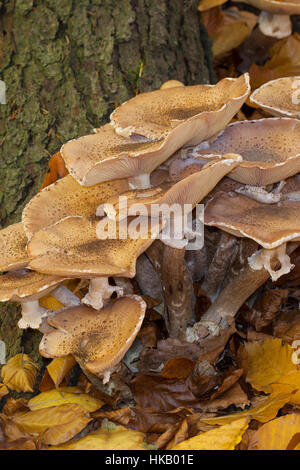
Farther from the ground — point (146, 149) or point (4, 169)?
point (146, 149)

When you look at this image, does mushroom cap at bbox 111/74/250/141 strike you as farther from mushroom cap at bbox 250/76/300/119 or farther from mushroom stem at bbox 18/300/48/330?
mushroom stem at bbox 18/300/48/330

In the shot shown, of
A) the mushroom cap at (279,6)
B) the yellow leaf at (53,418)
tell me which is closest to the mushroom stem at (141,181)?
the yellow leaf at (53,418)

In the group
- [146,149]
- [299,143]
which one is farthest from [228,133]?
[146,149]

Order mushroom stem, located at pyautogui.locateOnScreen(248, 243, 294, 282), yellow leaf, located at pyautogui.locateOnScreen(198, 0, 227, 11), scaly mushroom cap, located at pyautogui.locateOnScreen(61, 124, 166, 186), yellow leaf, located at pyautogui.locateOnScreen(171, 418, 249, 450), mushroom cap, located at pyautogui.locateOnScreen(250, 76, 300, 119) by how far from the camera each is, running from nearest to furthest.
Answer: yellow leaf, located at pyautogui.locateOnScreen(171, 418, 249, 450) → scaly mushroom cap, located at pyautogui.locateOnScreen(61, 124, 166, 186) → mushroom stem, located at pyautogui.locateOnScreen(248, 243, 294, 282) → mushroom cap, located at pyautogui.locateOnScreen(250, 76, 300, 119) → yellow leaf, located at pyautogui.locateOnScreen(198, 0, 227, 11)

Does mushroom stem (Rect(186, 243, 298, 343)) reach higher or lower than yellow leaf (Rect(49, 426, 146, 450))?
higher

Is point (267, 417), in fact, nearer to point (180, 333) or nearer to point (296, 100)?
point (180, 333)

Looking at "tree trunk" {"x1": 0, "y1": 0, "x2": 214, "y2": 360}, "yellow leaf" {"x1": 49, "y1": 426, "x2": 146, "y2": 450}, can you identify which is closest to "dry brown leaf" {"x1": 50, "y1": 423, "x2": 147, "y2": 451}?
"yellow leaf" {"x1": 49, "y1": 426, "x2": 146, "y2": 450}

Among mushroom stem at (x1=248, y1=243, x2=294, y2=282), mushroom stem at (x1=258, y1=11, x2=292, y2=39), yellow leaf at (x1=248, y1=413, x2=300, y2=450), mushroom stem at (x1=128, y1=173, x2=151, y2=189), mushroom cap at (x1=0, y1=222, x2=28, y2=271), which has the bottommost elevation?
yellow leaf at (x1=248, y1=413, x2=300, y2=450)

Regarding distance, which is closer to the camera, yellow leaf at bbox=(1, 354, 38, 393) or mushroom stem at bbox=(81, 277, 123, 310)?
mushroom stem at bbox=(81, 277, 123, 310)
